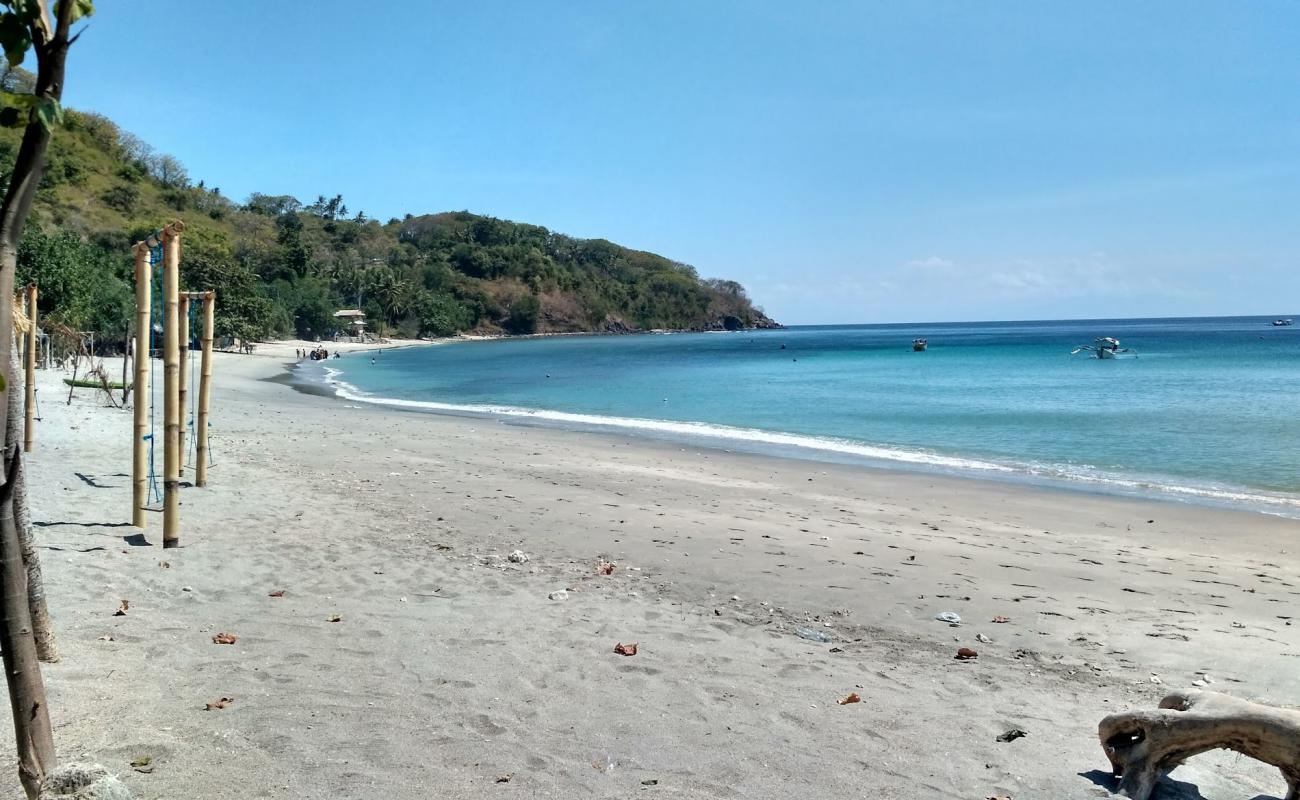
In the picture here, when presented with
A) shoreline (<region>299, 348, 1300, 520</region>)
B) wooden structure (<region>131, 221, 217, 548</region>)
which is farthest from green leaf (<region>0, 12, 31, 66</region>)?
shoreline (<region>299, 348, 1300, 520</region>)

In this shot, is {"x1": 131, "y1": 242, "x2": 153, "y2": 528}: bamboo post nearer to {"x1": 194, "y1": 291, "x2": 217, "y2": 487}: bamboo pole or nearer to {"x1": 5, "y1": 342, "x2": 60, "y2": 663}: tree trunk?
{"x1": 194, "y1": 291, "x2": 217, "y2": 487}: bamboo pole

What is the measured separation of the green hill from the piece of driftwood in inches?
192

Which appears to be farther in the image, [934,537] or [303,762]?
[934,537]

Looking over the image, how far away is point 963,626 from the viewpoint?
22.3 feet

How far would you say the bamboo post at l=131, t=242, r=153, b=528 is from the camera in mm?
7594

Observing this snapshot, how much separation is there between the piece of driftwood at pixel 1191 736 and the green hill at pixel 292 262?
4.88 meters

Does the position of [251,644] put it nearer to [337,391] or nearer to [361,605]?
[361,605]

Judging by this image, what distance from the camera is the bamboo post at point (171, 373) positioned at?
25.1 feet

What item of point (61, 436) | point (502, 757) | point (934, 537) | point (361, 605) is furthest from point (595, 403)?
point (502, 757)

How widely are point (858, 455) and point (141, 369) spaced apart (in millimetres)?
15372

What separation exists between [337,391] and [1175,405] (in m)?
33.1

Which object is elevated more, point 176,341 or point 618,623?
point 176,341

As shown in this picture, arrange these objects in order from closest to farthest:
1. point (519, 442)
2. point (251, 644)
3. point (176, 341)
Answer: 1. point (251, 644)
2. point (176, 341)
3. point (519, 442)

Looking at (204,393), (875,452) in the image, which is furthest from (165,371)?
(875,452)
